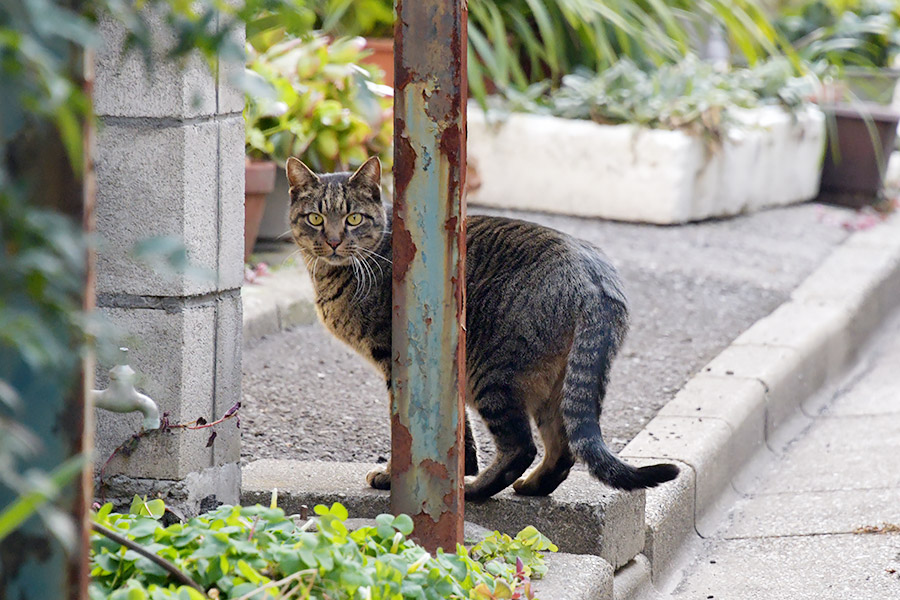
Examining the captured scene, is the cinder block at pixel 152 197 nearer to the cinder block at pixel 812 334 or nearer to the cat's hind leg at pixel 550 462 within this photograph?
the cat's hind leg at pixel 550 462

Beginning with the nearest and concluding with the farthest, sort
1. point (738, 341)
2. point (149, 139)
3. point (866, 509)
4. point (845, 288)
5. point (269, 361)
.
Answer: point (149, 139)
point (866, 509)
point (269, 361)
point (738, 341)
point (845, 288)

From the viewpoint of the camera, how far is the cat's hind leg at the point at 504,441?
96.7 inches

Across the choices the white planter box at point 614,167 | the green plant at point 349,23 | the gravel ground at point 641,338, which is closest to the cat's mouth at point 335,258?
the gravel ground at point 641,338

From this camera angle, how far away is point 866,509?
3125 mm

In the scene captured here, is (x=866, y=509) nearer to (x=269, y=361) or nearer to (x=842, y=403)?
(x=842, y=403)

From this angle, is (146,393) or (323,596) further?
(146,393)

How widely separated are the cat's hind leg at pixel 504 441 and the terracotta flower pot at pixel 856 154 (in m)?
5.15

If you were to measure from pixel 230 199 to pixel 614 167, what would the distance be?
3.95m

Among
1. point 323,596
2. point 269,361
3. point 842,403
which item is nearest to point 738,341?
point 842,403

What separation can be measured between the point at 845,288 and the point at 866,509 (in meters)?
2.11

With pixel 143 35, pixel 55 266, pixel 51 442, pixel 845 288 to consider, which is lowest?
pixel 845 288

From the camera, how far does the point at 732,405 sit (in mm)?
3434

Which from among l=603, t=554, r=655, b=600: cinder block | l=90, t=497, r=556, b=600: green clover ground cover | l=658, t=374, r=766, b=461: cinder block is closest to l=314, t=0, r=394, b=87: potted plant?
l=658, t=374, r=766, b=461: cinder block

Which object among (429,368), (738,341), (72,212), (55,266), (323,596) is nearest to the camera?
(55,266)
